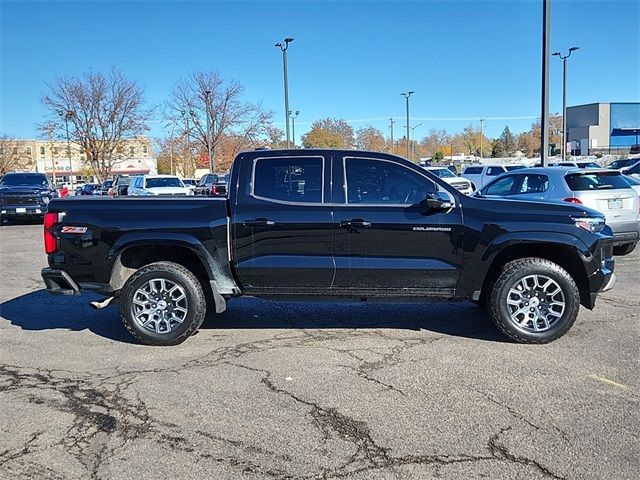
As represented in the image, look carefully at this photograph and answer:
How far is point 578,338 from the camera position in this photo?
230 inches

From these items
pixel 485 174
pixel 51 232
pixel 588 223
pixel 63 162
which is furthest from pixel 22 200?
pixel 63 162

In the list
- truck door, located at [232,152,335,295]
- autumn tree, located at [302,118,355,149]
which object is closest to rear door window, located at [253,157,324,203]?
truck door, located at [232,152,335,295]

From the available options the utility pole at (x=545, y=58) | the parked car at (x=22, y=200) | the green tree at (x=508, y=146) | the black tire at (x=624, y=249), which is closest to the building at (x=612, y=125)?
the green tree at (x=508, y=146)

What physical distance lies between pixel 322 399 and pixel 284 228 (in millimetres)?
1905

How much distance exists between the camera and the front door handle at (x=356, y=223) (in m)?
5.61

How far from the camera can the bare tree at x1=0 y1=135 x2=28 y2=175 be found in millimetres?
69938

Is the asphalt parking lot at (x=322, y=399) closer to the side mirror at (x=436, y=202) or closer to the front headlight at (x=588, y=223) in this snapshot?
the front headlight at (x=588, y=223)

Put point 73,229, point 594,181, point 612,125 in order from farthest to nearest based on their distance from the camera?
point 612,125, point 594,181, point 73,229

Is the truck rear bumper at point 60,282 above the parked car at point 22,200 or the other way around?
the other way around

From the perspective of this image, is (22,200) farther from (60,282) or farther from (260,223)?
(260,223)

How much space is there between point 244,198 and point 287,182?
0.46 m

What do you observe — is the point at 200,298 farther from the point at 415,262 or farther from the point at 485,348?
the point at 485,348

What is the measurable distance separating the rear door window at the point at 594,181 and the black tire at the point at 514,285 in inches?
192

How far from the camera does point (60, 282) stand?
5820mm
